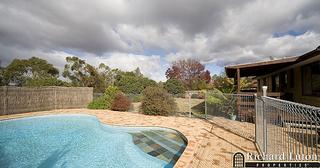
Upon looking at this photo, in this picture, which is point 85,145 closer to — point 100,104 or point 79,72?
point 100,104

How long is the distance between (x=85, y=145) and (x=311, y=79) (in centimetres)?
1195

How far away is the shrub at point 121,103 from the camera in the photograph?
17797 mm

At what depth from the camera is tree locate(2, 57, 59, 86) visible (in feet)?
98.1

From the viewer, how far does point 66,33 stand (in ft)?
104

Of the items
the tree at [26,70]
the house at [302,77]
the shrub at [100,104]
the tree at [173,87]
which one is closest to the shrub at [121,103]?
the shrub at [100,104]

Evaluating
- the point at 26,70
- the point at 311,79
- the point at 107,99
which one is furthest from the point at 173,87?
the point at 26,70

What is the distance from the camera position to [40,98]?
17.6 m

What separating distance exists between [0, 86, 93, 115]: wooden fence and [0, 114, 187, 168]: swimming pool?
10.9 ft

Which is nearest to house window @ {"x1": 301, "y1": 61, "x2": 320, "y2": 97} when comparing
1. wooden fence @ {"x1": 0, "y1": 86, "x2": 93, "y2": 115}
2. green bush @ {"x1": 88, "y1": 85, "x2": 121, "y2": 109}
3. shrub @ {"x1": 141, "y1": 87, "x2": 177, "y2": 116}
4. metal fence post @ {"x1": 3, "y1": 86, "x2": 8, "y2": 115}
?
shrub @ {"x1": 141, "y1": 87, "x2": 177, "y2": 116}

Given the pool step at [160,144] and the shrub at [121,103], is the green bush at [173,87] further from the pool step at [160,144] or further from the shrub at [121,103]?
the pool step at [160,144]

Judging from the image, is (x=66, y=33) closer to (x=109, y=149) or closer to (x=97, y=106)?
(x=97, y=106)

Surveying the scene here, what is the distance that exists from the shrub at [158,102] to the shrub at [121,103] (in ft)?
11.1

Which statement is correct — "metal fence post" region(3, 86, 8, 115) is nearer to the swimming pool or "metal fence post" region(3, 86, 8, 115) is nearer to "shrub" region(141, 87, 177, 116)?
the swimming pool

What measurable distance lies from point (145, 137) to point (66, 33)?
29446 millimetres
